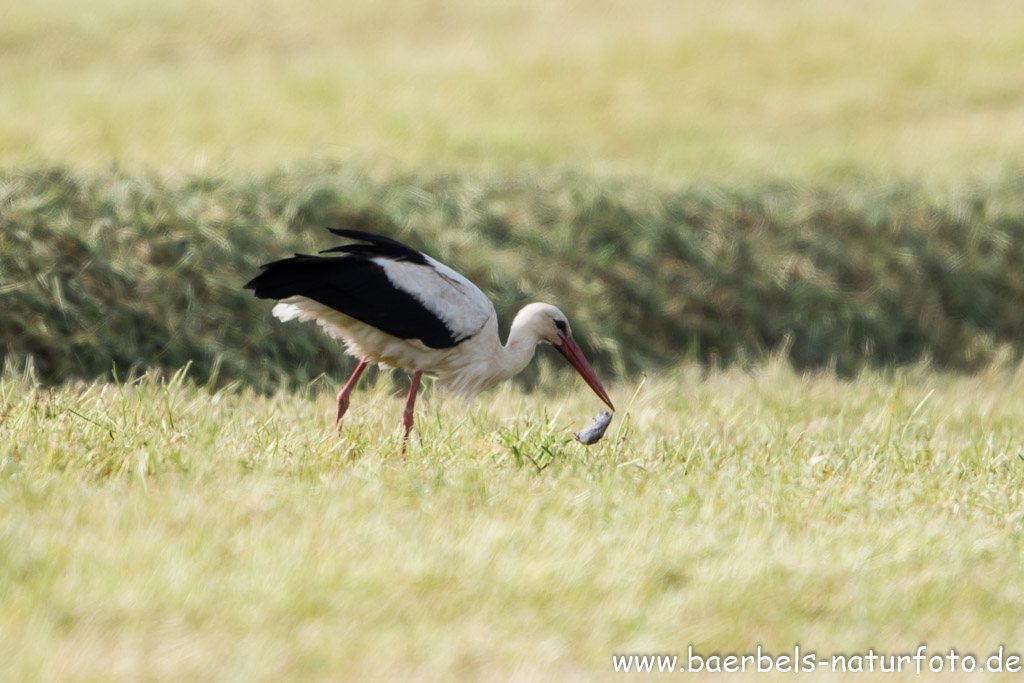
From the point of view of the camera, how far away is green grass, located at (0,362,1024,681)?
10.7 ft

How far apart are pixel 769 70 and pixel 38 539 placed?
13423mm

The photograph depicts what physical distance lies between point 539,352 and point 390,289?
9.84 feet

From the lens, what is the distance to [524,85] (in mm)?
14180

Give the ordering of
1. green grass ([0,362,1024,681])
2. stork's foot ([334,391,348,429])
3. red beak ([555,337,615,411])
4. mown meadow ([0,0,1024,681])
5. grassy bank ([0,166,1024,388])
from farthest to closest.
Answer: grassy bank ([0,166,1024,388])
red beak ([555,337,615,411])
stork's foot ([334,391,348,429])
mown meadow ([0,0,1024,681])
green grass ([0,362,1024,681])

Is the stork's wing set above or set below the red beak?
above

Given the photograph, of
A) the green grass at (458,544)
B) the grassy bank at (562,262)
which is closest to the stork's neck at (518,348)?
the green grass at (458,544)

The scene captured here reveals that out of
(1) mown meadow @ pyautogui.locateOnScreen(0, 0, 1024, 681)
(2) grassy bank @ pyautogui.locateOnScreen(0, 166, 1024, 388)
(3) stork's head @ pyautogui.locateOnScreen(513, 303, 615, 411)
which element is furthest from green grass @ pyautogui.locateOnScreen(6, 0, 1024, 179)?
(3) stork's head @ pyautogui.locateOnScreen(513, 303, 615, 411)

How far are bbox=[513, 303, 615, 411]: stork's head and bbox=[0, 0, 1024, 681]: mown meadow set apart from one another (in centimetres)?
26

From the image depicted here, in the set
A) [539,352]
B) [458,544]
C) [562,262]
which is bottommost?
[539,352]

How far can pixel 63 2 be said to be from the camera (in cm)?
1716

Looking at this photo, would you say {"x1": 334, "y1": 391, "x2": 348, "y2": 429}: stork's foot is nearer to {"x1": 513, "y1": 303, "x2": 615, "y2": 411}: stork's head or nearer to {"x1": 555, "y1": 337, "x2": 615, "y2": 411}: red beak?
{"x1": 513, "y1": 303, "x2": 615, "y2": 411}: stork's head

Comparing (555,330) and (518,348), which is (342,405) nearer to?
(518,348)

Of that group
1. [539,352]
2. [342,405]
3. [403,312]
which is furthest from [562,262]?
[342,405]

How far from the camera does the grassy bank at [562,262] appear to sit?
24.3 ft
